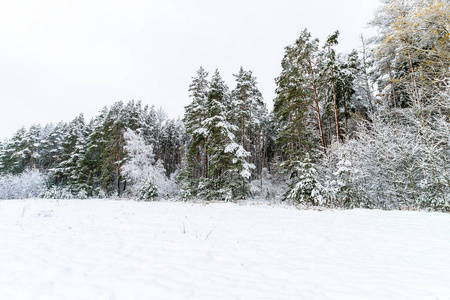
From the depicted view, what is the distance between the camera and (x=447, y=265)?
3.42 m

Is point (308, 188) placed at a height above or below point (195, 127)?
below

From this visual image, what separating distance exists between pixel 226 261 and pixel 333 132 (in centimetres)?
2634

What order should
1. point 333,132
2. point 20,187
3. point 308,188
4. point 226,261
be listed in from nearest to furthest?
point 226,261, point 308,188, point 333,132, point 20,187

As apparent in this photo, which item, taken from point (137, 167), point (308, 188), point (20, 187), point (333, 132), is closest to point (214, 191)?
point (308, 188)

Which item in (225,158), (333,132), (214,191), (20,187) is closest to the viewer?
(225,158)

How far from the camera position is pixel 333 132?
83.5ft

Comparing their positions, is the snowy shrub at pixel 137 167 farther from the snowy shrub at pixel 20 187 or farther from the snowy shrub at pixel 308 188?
the snowy shrub at pixel 308 188

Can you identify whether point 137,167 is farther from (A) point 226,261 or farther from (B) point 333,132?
(B) point 333,132

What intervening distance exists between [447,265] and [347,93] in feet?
64.7

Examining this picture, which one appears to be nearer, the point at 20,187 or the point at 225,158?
the point at 225,158

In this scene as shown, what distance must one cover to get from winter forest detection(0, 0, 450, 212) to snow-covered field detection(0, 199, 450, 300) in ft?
16.8

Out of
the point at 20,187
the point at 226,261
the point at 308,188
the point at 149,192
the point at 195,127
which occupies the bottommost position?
the point at 226,261

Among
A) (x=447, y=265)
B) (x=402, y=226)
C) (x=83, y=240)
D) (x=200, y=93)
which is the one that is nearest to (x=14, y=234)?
(x=83, y=240)

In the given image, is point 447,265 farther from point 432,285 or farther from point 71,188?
point 71,188
